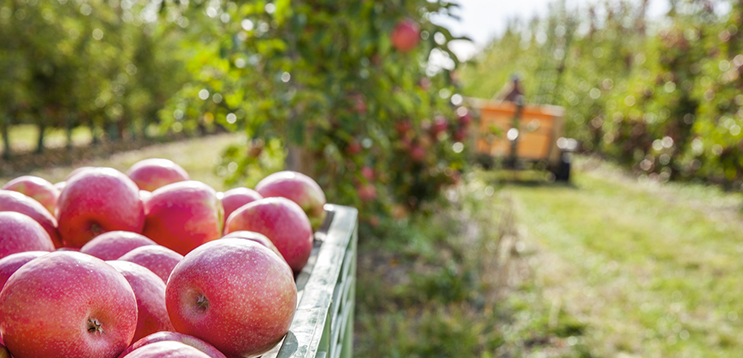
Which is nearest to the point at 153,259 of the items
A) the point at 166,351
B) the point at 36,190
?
the point at 166,351

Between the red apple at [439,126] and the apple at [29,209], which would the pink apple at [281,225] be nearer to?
the apple at [29,209]

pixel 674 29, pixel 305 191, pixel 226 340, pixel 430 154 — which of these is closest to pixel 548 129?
pixel 674 29

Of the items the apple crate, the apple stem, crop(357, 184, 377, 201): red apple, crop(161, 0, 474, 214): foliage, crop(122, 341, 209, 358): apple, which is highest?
crop(161, 0, 474, 214): foliage

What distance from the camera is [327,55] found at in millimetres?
2383

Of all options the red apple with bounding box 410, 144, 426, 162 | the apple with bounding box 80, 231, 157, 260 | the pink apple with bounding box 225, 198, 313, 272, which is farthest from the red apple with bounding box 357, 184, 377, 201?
the apple with bounding box 80, 231, 157, 260

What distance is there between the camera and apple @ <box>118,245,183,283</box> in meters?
0.84

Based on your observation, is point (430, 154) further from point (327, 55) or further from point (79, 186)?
point (79, 186)

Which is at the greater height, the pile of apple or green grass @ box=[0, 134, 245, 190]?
the pile of apple

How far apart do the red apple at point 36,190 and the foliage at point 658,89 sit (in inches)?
120

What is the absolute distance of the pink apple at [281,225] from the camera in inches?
41.1

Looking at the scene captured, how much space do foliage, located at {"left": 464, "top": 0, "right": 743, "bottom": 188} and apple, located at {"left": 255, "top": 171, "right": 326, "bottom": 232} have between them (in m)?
2.67

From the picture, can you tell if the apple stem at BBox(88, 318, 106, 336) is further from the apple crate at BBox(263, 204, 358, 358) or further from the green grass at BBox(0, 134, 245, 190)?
the green grass at BBox(0, 134, 245, 190)

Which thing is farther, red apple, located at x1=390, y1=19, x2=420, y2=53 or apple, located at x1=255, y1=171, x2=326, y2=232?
red apple, located at x1=390, y1=19, x2=420, y2=53

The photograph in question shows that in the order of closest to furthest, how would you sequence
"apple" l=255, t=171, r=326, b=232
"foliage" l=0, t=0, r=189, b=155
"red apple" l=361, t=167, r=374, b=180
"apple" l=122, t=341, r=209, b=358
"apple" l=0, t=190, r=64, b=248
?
"apple" l=122, t=341, r=209, b=358
"apple" l=0, t=190, r=64, b=248
"apple" l=255, t=171, r=326, b=232
"red apple" l=361, t=167, r=374, b=180
"foliage" l=0, t=0, r=189, b=155
